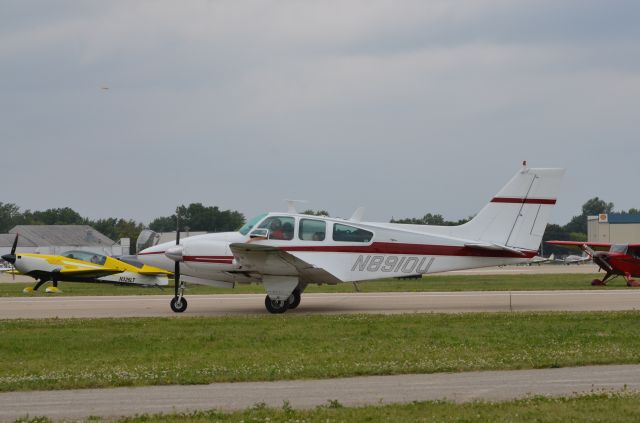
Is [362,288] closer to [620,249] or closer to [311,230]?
[620,249]

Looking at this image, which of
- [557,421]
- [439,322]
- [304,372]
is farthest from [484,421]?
[439,322]

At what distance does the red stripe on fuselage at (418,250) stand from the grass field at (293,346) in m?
2.01

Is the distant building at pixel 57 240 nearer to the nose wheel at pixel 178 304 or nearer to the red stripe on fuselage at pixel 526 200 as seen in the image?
the nose wheel at pixel 178 304

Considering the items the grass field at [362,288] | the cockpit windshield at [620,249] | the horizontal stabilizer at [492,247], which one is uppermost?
the cockpit windshield at [620,249]

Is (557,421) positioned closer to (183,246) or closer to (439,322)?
(439,322)

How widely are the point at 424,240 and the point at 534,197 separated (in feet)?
9.89

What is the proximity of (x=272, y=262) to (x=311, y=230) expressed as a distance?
1315mm

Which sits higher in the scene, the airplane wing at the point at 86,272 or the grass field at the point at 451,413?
the airplane wing at the point at 86,272

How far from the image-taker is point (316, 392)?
10070mm

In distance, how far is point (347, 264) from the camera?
20.8m

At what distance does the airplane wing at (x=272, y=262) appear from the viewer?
1983 centimetres

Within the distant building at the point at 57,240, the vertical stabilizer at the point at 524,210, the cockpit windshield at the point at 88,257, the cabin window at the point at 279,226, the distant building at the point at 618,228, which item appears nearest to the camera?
the cabin window at the point at 279,226

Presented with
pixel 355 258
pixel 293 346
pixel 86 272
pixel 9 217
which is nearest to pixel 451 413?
pixel 293 346

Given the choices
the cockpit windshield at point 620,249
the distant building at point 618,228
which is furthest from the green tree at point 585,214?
the cockpit windshield at point 620,249
